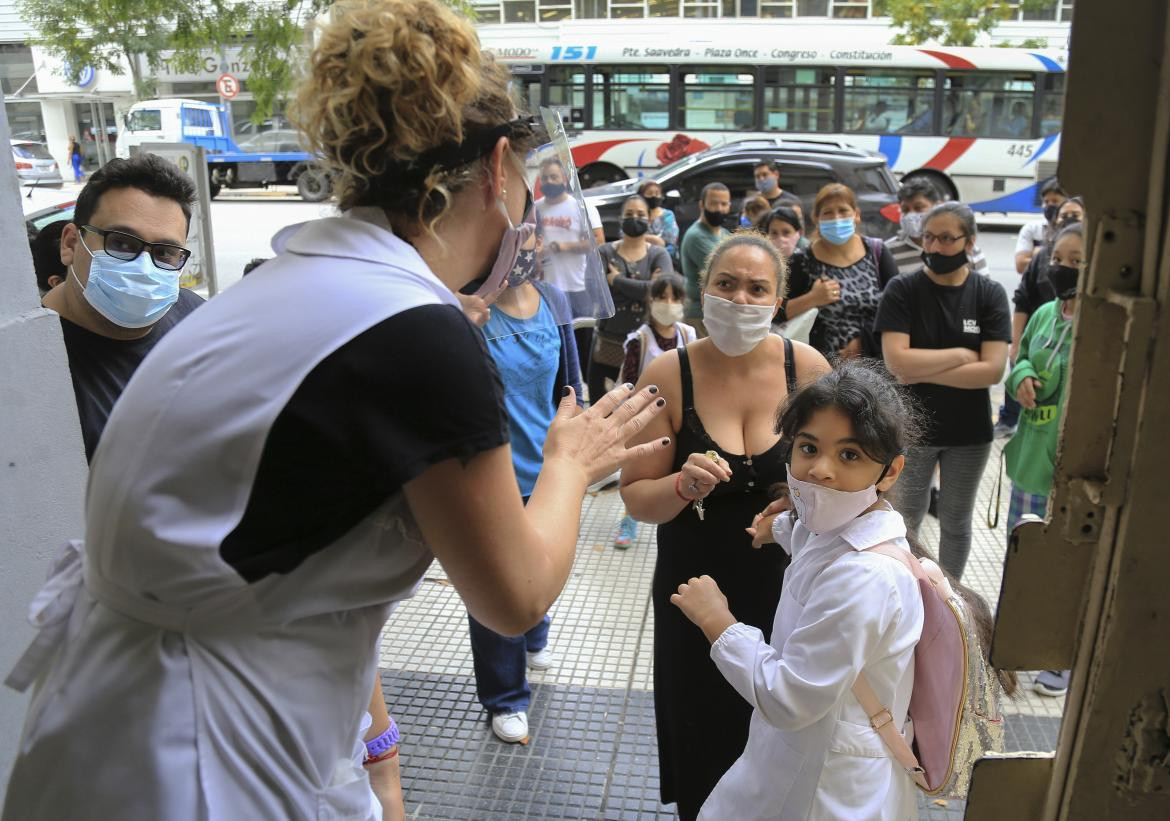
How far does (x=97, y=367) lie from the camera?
266 cm

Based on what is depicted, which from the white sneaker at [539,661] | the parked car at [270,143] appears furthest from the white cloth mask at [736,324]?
the parked car at [270,143]

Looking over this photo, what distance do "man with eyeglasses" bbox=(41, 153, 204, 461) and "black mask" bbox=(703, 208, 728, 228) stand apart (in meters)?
4.78

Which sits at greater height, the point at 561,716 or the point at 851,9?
the point at 851,9

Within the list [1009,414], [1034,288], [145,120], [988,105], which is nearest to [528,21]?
[145,120]

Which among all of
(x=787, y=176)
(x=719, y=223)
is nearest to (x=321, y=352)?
(x=719, y=223)

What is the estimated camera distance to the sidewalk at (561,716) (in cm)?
309

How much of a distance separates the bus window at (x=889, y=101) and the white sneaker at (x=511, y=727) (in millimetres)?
17021

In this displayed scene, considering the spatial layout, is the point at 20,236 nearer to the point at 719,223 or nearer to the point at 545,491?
the point at 545,491

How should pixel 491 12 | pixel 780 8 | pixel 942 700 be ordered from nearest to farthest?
pixel 942 700, pixel 780 8, pixel 491 12

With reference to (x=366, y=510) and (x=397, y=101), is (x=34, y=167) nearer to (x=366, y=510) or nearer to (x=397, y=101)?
(x=397, y=101)

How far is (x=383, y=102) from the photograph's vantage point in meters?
1.25

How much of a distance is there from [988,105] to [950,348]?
53.9 ft

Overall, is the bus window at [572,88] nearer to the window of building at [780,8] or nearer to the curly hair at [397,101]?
the window of building at [780,8]

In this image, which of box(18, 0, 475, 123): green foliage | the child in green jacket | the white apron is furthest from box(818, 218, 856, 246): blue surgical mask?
box(18, 0, 475, 123): green foliage
